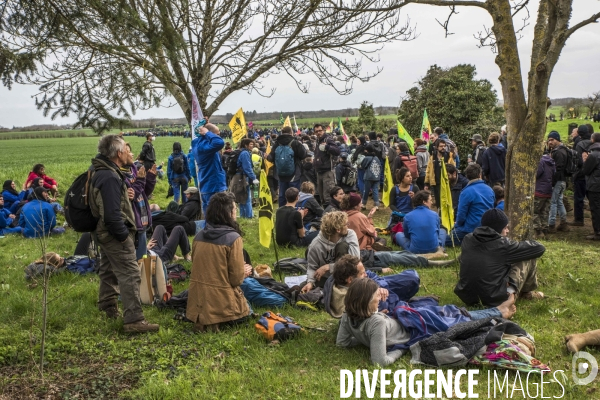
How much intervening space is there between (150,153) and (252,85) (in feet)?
9.09

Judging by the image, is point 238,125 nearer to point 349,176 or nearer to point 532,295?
point 349,176

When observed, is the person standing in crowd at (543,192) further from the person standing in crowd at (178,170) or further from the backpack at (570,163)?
the person standing in crowd at (178,170)

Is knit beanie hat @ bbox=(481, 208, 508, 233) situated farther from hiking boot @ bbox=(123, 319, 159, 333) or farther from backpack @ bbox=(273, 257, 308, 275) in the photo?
hiking boot @ bbox=(123, 319, 159, 333)

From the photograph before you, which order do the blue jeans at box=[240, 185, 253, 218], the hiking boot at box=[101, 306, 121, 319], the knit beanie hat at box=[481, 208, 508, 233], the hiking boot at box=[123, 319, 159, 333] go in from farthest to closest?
the blue jeans at box=[240, 185, 253, 218], the hiking boot at box=[101, 306, 121, 319], the knit beanie hat at box=[481, 208, 508, 233], the hiking boot at box=[123, 319, 159, 333]

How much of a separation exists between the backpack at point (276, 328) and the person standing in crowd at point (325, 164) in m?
8.09

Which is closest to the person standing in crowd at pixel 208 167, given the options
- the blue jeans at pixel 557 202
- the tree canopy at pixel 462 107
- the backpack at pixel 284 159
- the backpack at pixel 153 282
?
the backpack at pixel 284 159

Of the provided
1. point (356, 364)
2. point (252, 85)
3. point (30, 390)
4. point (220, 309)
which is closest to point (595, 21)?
point (356, 364)

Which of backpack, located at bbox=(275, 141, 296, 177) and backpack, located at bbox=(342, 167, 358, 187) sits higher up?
backpack, located at bbox=(275, 141, 296, 177)

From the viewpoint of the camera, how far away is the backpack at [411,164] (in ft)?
44.1

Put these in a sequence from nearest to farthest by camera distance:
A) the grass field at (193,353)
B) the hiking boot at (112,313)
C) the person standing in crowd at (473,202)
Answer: the grass field at (193,353) < the hiking boot at (112,313) < the person standing in crowd at (473,202)

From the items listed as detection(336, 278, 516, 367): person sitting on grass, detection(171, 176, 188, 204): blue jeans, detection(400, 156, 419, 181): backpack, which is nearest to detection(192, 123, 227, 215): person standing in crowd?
detection(336, 278, 516, 367): person sitting on grass

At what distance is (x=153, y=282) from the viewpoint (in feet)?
21.8

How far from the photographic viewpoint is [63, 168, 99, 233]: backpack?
219 inches

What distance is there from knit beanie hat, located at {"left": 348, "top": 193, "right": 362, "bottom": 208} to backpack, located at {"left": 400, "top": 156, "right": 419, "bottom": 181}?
217 inches
